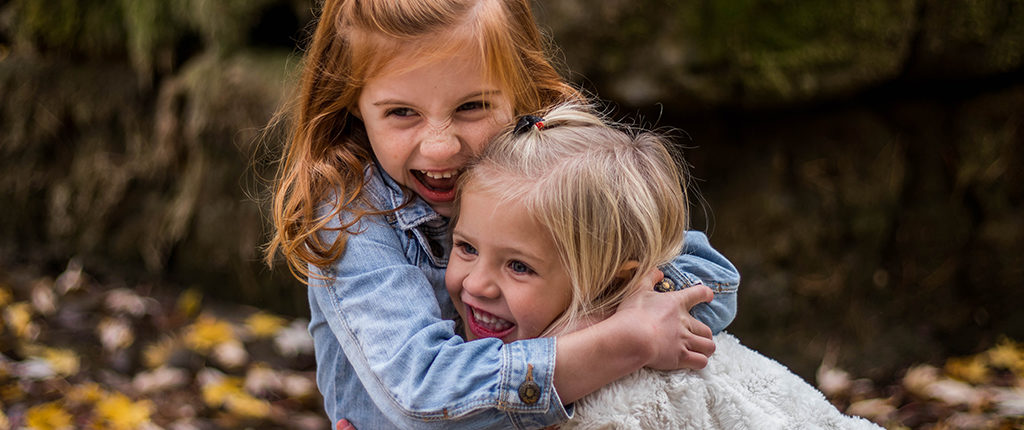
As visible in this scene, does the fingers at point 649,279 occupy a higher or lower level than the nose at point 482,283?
higher

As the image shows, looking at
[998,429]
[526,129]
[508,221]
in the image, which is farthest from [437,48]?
[998,429]

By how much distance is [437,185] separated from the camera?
69.4 inches

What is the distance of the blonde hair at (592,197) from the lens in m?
1.53

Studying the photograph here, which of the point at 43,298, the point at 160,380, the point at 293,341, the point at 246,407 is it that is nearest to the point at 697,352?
the point at 246,407

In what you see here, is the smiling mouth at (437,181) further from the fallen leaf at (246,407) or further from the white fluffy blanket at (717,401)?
the fallen leaf at (246,407)

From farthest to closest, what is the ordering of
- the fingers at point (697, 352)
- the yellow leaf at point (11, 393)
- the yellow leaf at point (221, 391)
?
Answer: the yellow leaf at point (221, 391)
the yellow leaf at point (11, 393)
the fingers at point (697, 352)

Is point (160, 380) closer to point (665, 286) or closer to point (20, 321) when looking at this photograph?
point (20, 321)

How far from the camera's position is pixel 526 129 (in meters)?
1.65

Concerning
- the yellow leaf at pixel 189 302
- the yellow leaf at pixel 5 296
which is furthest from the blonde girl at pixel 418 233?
the yellow leaf at pixel 5 296

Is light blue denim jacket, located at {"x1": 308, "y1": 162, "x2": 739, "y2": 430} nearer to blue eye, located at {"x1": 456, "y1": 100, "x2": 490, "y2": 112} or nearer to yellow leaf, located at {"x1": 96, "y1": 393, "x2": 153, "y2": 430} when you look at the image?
blue eye, located at {"x1": 456, "y1": 100, "x2": 490, "y2": 112}

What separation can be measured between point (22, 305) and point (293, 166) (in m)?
2.76

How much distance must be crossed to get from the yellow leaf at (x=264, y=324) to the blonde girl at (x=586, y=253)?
7.62 ft

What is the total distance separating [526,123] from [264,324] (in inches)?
98.3

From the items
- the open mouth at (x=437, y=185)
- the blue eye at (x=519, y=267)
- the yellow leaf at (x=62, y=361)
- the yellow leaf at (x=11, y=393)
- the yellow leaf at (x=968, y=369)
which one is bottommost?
the yellow leaf at (x=11, y=393)
